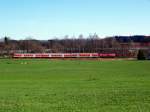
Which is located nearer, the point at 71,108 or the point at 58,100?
the point at 71,108

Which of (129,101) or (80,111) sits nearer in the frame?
(80,111)

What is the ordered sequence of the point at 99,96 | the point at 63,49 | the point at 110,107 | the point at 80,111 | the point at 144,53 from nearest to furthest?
the point at 80,111 → the point at 110,107 → the point at 99,96 → the point at 144,53 → the point at 63,49

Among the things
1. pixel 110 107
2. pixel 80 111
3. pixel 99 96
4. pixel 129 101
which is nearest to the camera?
pixel 80 111

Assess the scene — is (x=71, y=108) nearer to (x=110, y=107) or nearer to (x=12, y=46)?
(x=110, y=107)

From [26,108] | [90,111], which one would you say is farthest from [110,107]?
[26,108]

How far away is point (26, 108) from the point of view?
45.3 ft

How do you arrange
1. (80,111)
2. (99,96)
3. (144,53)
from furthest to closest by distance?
1. (144,53)
2. (99,96)
3. (80,111)

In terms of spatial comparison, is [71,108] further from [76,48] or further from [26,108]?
[76,48]

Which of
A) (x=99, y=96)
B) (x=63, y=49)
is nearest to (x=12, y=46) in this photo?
(x=63, y=49)

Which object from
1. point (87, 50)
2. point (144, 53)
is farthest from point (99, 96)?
point (87, 50)

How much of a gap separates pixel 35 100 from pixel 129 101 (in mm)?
3363

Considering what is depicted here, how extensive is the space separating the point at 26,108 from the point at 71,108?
1360 millimetres

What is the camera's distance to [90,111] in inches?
517

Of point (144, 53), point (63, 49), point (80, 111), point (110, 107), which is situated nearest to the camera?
point (80, 111)
